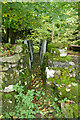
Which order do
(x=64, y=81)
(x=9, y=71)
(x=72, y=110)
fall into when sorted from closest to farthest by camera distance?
(x=72, y=110) → (x=9, y=71) → (x=64, y=81)

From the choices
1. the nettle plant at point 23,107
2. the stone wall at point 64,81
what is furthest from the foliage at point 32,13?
the nettle plant at point 23,107

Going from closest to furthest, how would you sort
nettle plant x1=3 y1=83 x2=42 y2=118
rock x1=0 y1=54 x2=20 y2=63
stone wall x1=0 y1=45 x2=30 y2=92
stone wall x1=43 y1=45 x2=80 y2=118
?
1. stone wall x1=43 y1=45 x2=80 y2=118
2. nettle plant x1=3 y1=83 x2=42 y2=118
3. stone wall x1=0 y1=45 x2=30 y2=92
4. rock x1=0 y1=54 x2=20 y2=63

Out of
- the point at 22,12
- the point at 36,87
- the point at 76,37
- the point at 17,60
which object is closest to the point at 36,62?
the point at 36,87

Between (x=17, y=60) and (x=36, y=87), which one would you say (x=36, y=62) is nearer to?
(x=36, y=87)

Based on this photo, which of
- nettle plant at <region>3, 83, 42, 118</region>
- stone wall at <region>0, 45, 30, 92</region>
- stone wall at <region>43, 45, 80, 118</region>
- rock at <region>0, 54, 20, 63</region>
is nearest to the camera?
stone wall at <region>43, 45, 80, 118</region>

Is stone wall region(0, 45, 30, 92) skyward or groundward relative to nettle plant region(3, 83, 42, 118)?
skyward

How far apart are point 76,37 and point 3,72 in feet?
18.9

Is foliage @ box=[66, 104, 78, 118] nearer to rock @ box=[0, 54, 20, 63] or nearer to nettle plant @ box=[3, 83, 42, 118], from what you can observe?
nettle plant @ box=[3, 83, 42, 118]

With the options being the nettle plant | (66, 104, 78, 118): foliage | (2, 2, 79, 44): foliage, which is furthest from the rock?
(66, 104, 78, 118): foliage

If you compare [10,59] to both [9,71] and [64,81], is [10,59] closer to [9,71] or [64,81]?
[9,71]

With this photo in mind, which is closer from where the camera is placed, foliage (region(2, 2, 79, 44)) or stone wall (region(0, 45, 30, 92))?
foliage (region(2, 2, 79, 44))

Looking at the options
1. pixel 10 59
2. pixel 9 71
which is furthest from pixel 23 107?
pixel 10 59

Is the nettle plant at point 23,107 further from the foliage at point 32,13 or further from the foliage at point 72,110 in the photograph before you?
the foliage at point 32,13

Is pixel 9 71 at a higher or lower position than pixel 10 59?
lower
